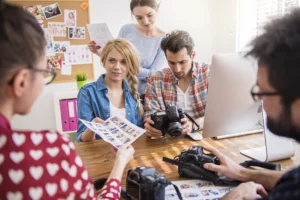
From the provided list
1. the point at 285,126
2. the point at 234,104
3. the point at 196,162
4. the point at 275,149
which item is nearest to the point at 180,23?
the point at 234,104

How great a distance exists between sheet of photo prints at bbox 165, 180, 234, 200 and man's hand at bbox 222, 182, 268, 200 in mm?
73

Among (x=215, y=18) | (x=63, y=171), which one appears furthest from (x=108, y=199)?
(x=215, y=18)

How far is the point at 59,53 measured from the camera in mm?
3096

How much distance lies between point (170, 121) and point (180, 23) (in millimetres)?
2091

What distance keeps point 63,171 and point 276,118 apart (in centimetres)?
54

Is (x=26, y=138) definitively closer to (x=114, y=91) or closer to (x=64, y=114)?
(x=114, y=91)

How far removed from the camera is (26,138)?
630 mm

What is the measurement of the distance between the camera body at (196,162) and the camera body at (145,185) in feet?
0.74

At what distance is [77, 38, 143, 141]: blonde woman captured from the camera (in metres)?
1.90

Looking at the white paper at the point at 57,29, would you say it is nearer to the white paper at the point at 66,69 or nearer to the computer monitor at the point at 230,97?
the white paper at the point at 66,69

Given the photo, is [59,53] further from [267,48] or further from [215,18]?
[267,48]

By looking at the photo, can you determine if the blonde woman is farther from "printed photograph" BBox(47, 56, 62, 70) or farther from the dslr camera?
"printed photograph" BBox(47, 56, 62, 70)

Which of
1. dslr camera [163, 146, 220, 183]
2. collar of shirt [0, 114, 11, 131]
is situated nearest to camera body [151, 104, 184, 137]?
dslr camera [163, 146, 220, 183]

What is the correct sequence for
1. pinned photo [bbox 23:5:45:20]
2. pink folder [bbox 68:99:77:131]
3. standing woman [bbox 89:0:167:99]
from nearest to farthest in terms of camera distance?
standing woman [bbox 89:0:167:99] → pinned photo [bbox 23:5:45:20] → pink folder [bbox 68:99:77:131]
